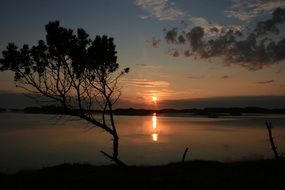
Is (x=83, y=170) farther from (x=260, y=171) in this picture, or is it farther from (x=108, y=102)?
(x=260, y=171)

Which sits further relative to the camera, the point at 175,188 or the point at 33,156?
the point at 33,156

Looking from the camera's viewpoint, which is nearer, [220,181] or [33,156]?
[220,181]

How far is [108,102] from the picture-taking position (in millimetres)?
22734

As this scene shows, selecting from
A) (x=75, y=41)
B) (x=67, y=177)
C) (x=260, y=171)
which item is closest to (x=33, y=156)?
(x=67, y=177)

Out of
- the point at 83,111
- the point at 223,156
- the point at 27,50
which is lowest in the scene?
the point at 223,156

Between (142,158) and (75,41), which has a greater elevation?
(75,41)

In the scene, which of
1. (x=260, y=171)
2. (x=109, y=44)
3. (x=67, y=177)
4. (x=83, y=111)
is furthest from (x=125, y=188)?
(x=260, y=171)

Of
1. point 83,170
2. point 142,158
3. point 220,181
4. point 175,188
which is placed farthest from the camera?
point 142,158

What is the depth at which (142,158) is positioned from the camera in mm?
40375

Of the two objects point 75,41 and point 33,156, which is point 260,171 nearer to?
point 75,41

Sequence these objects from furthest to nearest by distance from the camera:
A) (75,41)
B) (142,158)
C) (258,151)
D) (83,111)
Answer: (258,151)
(142,158)
(83,111)
(75,41)

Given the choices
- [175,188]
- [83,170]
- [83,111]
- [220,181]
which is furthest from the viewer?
[83,170]

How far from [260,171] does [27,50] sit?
16853 millimetres

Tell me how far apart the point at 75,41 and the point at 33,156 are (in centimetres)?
2410
